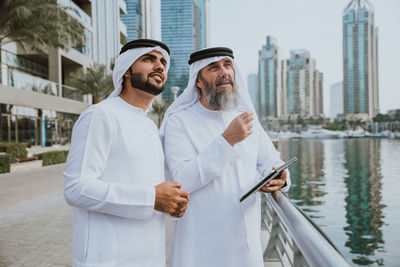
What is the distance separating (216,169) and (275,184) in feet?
1.34

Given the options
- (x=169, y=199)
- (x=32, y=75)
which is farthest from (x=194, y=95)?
(x=32, y=75)

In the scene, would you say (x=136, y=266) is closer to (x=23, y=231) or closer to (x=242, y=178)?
(x=242, y=178)

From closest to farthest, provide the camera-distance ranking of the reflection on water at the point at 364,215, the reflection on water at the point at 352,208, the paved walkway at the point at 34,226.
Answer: the paved walkway at the point at 34,226, the reflection on water at the point at 352,208, the reflection on water at the point at 364,215

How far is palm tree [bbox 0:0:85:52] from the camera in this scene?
1182cm

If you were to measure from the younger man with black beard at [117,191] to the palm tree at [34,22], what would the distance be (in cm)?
1247

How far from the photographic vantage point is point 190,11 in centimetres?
8025

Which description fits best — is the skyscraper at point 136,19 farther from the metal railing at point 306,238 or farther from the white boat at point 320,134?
the white boat at point 320,134

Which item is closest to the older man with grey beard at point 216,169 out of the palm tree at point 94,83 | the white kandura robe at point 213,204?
the white kandura robe at point 213,204

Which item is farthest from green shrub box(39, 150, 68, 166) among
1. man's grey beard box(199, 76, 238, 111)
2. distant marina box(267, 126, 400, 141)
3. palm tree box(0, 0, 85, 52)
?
distant marina box(267, 126, 400, 141)

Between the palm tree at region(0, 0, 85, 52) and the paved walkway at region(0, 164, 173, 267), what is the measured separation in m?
6.74

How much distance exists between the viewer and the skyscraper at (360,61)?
111 meters

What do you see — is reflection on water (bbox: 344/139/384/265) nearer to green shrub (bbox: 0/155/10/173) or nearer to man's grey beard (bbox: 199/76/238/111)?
man's grey beard (bbox: 199/76/238/111)

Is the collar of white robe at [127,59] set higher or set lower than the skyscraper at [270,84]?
lower

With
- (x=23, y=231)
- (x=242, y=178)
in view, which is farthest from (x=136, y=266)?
(x=23, y=231)
